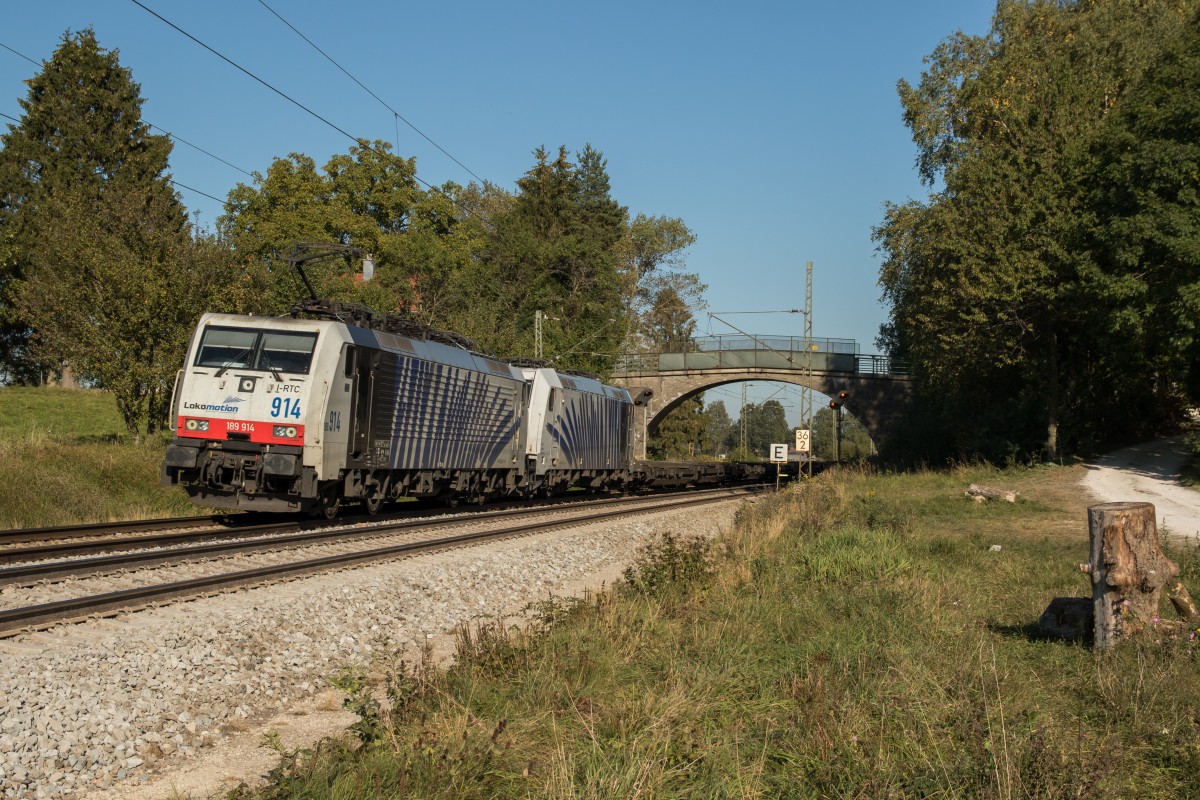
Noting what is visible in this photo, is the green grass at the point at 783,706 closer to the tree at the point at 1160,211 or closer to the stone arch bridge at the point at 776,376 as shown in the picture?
the tree at the point at 1160,211

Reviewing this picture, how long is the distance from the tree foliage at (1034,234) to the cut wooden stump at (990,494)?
19.3ft

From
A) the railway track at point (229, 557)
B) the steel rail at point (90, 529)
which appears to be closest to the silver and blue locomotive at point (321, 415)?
the steel rail at point (90, 529)

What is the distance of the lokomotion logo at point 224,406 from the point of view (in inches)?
589

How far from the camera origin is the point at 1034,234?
30703mm

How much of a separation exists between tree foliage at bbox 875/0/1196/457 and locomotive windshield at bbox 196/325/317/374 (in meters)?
20.8

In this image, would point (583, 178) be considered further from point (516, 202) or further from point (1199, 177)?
point (1199, 177)

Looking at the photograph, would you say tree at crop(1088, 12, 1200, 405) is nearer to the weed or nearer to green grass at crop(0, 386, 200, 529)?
the weed

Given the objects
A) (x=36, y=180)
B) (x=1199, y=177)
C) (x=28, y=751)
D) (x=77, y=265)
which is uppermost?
(x=36, y=180)

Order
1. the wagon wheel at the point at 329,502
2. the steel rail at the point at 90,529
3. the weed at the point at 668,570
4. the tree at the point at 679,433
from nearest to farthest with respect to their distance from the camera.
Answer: the weed at the point at 668,570
the steel rail at the point at 90,529
the wagon wheel at the point at 329,502
the tree at the point at 679,433

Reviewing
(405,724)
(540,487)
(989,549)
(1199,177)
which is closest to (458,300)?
(540,487)

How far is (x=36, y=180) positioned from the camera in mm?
48188

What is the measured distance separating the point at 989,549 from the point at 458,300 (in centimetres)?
3491

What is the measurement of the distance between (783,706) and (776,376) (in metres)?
51.6

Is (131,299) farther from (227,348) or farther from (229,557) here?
(229,557)
